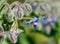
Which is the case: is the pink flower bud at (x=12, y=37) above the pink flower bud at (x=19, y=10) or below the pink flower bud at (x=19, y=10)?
below

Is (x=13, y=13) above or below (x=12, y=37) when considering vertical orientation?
above

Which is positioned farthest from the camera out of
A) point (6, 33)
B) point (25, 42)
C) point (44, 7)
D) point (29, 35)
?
point (29, 35)

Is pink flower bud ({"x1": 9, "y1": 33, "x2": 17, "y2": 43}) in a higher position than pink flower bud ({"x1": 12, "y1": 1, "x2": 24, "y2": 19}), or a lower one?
lower

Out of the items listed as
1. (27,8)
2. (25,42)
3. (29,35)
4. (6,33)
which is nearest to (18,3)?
(27,8)

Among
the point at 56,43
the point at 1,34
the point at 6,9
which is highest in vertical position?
the point at 6,9

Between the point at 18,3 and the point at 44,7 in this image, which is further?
the point at 44,7

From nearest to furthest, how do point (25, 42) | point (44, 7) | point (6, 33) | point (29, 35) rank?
point (6, 33)
point (44, 7)
point (25, 42)
point (29, 35)

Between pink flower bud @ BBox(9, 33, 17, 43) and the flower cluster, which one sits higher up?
the flower cluster

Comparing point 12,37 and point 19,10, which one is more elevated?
point 19,10

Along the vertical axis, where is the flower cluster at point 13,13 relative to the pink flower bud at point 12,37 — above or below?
above

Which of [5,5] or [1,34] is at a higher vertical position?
[5,5]

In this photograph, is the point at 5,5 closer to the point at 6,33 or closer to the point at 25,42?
the point at 6,33
